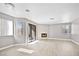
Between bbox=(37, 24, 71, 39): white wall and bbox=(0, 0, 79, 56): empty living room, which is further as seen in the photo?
bbox=(37, 24, 71, 39): white wall

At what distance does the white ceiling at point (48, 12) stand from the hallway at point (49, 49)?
63cm

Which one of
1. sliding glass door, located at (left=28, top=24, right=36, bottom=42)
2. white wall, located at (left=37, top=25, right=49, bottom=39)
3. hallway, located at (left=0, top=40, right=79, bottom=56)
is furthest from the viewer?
white wall, located at (left=37, top=25, right=49, bottom=39)

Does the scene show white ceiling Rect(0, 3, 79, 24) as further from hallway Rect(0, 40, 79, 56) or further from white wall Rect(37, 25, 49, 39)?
hallway Rect(0, 40, 79, 56)

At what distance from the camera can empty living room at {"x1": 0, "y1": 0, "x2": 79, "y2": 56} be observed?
92.2 inches

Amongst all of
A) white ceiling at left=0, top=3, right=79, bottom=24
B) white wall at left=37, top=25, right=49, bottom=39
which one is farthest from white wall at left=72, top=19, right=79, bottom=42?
white wall at left=37, top=25, right=49, bottom=39

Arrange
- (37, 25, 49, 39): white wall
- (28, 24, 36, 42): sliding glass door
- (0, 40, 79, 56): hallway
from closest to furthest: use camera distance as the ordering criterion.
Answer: (0, 40, 79, 56): hallway → (28, 24, 36, 42): sliding glass door → (37, 25, 49, 39): white wall

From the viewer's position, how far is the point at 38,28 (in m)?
2.67

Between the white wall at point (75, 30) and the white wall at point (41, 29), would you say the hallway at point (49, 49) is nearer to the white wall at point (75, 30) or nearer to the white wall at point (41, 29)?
the white wall at point (75, 30)

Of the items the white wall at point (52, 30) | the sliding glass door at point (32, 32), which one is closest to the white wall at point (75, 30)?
the white wall at point (52, 30)

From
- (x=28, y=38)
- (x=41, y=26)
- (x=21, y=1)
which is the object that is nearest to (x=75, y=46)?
(x=41, y=26)

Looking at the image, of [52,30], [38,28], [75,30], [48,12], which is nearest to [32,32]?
[38,28]

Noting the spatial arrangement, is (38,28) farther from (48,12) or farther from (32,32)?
(48,12)

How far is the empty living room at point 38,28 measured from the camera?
234 cm

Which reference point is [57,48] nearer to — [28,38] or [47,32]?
[47,32]
